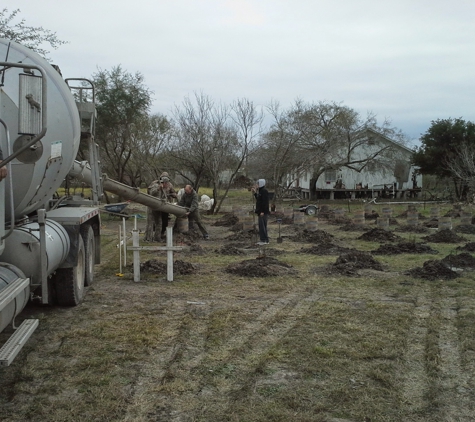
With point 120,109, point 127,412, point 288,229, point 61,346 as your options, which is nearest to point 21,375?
point 61,346

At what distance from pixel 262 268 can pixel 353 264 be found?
198cm

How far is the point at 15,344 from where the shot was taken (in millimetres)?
4535

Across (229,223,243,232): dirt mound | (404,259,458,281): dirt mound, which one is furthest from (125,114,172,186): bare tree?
(404,259,458,281): dirt mound

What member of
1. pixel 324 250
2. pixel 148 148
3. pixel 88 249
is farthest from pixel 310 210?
pixel 88 249

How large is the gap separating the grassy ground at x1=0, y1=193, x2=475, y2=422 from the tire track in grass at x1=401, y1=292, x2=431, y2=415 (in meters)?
0.02

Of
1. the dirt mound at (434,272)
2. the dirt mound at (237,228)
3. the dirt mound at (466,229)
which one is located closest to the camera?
the dirt mound at (434,272)

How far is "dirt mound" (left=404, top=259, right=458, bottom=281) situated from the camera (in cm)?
1006

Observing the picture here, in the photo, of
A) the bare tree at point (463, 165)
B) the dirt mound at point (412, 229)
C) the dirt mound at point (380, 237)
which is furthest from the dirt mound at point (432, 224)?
the bare tree at point (463, 165)

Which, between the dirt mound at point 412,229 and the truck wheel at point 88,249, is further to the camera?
the dirt mound at point 412,229

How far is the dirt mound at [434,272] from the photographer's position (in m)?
10.1

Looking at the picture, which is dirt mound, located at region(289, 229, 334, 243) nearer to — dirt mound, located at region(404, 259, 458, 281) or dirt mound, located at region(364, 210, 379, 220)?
dirt mound, located at region(404, 259, 458, 281)

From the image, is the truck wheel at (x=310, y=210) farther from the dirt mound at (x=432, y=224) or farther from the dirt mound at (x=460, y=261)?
the dirt mound at (x=460, y=261)

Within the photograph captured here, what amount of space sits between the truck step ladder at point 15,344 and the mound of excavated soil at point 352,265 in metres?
6.79

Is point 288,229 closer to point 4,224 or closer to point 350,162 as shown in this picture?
point 4,224
